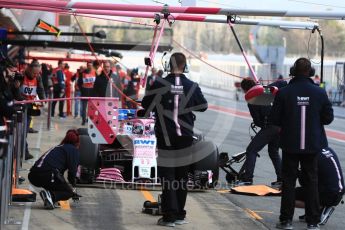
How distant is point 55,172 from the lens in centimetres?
959

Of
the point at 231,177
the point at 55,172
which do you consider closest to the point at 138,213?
the point at 55,172

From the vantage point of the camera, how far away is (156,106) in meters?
8.97

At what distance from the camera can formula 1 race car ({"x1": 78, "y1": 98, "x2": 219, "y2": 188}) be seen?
11.4 metres

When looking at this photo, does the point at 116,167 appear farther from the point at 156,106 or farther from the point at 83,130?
the point at 156,106

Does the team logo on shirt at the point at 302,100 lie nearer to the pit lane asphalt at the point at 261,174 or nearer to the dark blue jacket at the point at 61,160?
the pit lane asphalt at the point at 261,174

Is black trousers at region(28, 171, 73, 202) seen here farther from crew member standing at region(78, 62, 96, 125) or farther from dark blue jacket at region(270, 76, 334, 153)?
crew member standing at region(78, 62, 96, 125)

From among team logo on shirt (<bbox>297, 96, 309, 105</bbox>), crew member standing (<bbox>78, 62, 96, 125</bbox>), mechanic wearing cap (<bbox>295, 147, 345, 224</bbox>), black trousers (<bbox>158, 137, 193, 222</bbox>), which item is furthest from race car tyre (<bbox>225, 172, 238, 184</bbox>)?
crew member standing (<bbox>78, 62, 96, 125</bbox>)

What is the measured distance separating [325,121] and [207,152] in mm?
3065

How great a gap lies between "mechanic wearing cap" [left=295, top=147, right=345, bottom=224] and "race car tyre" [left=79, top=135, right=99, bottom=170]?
3.35 metres

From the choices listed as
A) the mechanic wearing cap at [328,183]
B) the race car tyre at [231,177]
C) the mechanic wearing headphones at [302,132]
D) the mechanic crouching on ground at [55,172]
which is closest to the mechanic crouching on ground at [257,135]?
the race car tyre at [231,177]

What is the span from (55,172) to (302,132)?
2.84 m

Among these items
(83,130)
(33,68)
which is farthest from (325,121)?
(33,68)

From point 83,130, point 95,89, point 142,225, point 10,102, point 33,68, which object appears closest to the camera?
point 10,102

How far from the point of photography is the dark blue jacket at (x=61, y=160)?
9.66m
